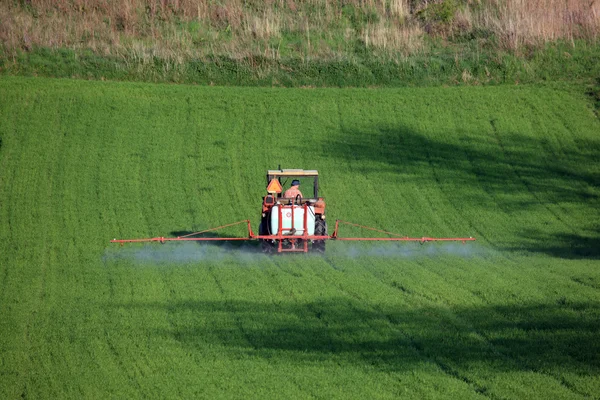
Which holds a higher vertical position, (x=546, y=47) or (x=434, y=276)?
(x=546, y=47)

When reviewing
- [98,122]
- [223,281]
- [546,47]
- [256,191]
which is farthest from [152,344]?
[546,47]

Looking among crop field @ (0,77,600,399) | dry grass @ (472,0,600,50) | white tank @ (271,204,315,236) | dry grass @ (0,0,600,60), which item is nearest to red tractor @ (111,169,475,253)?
white tank @ (271,204,315,236)

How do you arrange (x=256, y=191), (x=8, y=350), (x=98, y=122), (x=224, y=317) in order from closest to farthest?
(x=8, y=350), (x=224, y=317), (x=256, y=191), (x=98, y=122)

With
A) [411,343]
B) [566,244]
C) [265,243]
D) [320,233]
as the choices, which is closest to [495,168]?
[566,244]

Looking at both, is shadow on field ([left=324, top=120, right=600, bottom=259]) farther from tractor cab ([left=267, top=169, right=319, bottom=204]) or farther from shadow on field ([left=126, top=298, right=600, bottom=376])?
shadow on field ([left=126, top=298, right=600, bottom=376])

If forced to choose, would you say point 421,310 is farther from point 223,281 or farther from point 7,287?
point 7,287

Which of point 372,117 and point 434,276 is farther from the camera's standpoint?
point 372,117

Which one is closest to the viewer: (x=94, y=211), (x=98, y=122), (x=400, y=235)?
(x=400, y=235)

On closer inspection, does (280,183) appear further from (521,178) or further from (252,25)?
(252,25)
